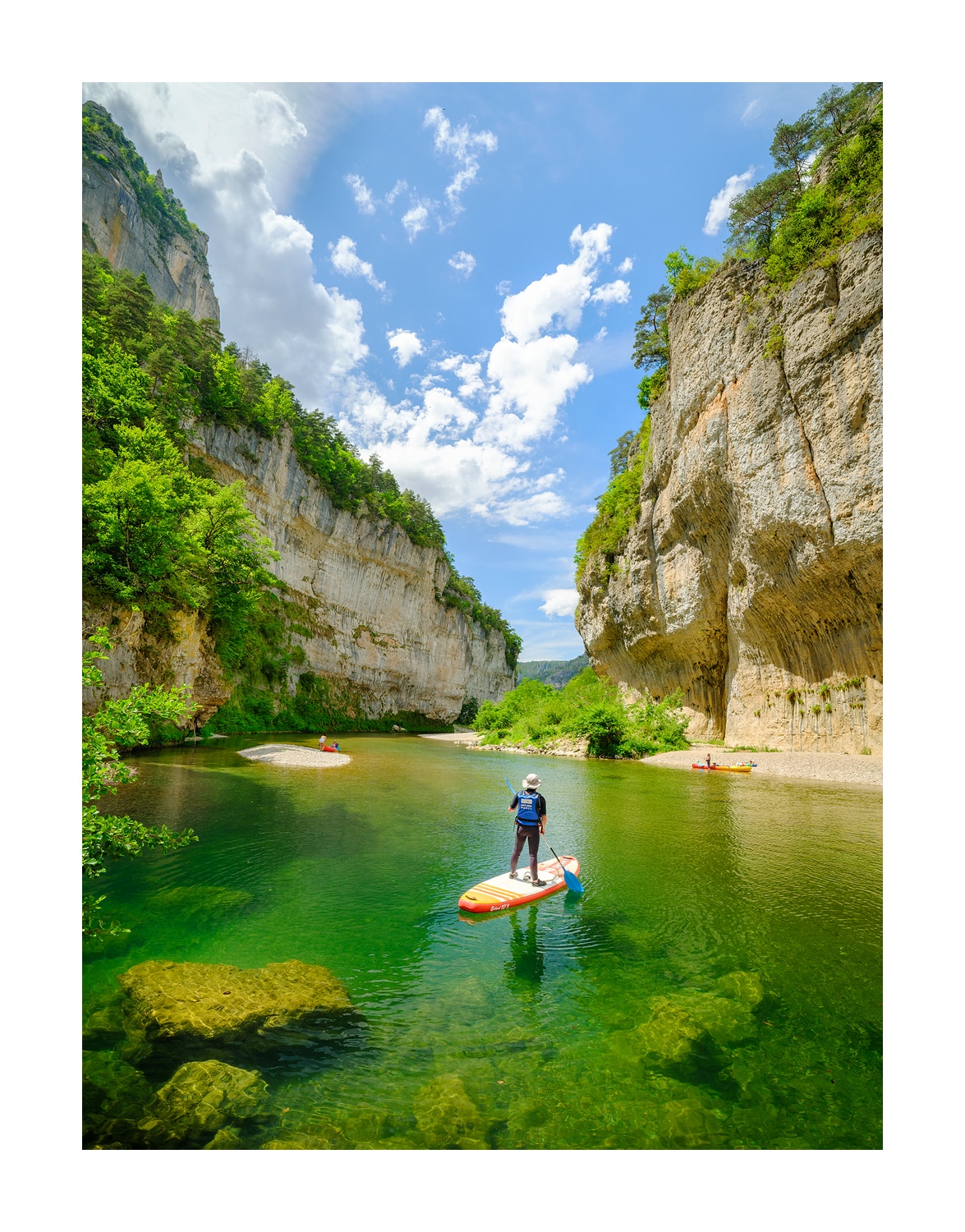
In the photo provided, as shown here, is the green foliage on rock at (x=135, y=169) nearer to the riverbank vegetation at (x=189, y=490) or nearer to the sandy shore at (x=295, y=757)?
the riverbank vegetation at (x=189, y=490)

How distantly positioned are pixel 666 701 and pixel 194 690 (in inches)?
1045

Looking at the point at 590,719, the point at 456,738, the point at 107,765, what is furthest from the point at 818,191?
the point at 456,738

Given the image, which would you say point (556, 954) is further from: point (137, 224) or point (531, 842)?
point (137, 224)

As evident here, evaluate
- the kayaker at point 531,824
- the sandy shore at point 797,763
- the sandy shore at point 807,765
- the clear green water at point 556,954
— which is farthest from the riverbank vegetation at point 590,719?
the kayaker at point 531,824

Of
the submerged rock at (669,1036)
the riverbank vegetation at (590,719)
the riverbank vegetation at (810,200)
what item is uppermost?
the riverbank vegetation at (810,200)

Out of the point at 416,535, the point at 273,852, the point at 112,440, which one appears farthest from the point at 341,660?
the point at 273,852

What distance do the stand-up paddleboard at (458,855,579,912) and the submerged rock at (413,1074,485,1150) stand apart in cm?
372

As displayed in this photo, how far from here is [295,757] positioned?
23.6 m

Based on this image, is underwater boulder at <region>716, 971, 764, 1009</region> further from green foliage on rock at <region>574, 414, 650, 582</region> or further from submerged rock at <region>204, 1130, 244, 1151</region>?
green foliage on rock at <region>574, 414, 650, 582</region>

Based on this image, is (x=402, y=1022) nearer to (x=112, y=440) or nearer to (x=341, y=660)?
(x=112, y=440)

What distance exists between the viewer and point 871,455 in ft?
59.4

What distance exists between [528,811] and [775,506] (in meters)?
19.0

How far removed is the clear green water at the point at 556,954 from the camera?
3752mm

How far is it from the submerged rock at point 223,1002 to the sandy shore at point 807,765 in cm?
1967
